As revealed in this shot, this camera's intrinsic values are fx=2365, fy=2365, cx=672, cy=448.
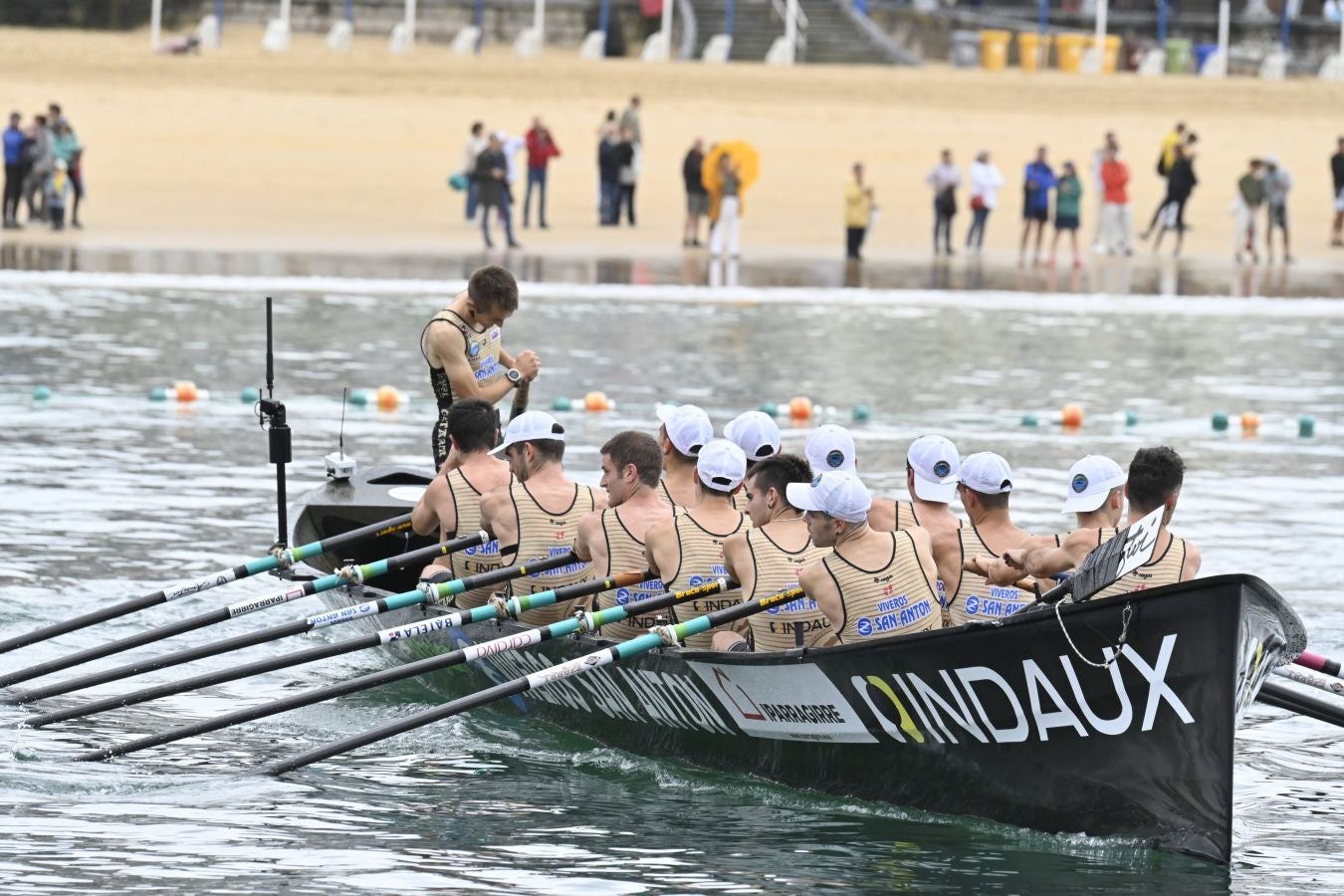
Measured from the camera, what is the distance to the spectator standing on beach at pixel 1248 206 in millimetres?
36719

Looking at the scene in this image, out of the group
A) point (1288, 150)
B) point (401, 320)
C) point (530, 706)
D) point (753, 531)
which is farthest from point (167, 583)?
point (1288, 150)

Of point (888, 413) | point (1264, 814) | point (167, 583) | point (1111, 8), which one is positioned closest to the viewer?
point (1264, 814)

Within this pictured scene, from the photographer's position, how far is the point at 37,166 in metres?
36.7

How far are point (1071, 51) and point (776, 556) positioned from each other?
47.3 m

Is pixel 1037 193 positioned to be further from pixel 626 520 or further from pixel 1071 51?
pixel 626 520

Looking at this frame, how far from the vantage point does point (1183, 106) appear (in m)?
51.1

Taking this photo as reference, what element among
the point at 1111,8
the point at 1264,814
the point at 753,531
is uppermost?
the point at 1111,8

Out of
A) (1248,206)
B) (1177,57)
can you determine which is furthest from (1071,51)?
(1248,206)

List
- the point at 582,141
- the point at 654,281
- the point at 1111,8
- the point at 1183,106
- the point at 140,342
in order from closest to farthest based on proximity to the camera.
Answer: the point at 140,342
the point at 654,281
the point at 582,141
the point at 1183,106
the point at 1111,8

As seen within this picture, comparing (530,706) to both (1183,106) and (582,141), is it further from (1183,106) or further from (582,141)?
(1183,106)

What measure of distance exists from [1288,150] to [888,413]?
28.1 metres

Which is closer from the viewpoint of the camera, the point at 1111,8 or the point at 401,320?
the point at 401,320

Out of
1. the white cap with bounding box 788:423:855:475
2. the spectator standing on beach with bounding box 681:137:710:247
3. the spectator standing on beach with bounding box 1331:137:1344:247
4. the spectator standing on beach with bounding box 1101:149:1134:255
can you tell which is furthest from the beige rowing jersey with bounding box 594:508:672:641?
the spectator standing on beach with bounding box 1331:137:1344:247

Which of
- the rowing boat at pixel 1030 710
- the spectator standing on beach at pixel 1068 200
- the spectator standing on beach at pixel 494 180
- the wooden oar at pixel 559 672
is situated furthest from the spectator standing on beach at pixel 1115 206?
the rowing boat at pixel 1030 710
